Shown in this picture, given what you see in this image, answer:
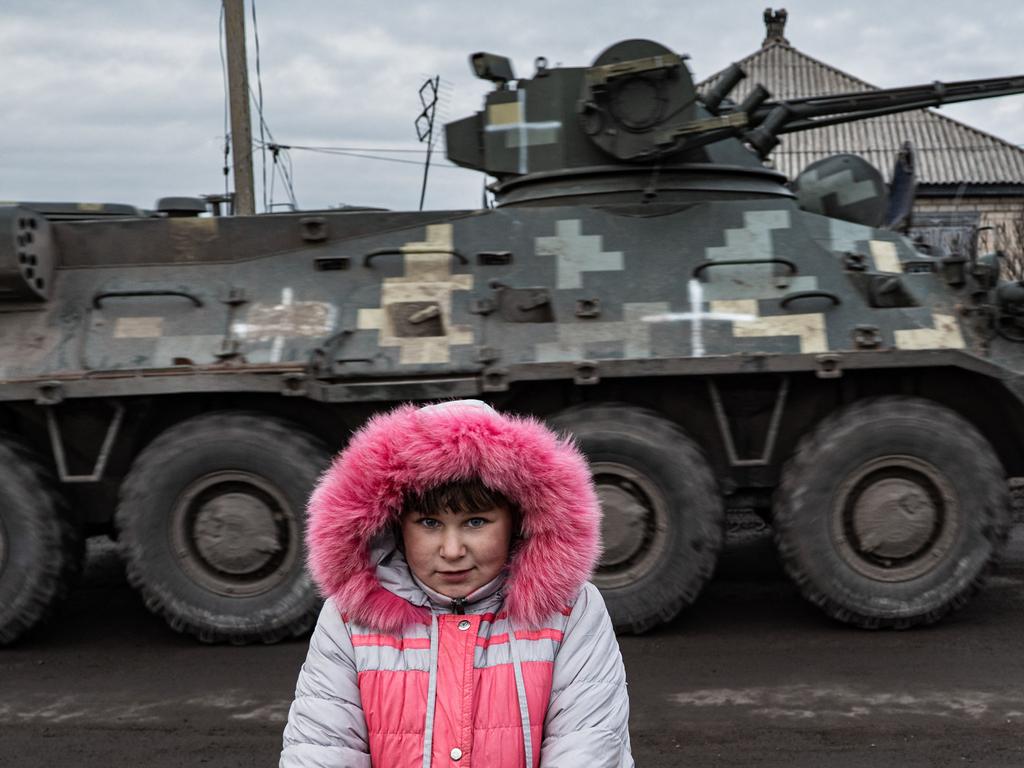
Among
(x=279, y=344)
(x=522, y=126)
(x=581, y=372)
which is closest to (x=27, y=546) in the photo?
(x=279, y=344)

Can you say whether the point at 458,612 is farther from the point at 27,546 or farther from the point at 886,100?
the point at 886,100

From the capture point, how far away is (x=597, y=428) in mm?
5789

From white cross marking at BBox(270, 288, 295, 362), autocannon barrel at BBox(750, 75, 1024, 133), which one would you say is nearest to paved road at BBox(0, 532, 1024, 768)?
white cross marking at BBox(270, 288, 295, 362)

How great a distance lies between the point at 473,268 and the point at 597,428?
1096 millimetres

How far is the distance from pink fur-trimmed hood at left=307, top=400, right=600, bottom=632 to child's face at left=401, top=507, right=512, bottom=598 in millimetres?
51

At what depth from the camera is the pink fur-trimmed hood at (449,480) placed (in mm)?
2367

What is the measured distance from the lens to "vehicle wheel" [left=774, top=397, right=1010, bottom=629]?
577 cm

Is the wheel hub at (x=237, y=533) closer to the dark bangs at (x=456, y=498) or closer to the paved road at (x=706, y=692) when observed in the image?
the paved road at (x=706, y=692)

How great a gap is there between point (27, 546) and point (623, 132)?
363 cm

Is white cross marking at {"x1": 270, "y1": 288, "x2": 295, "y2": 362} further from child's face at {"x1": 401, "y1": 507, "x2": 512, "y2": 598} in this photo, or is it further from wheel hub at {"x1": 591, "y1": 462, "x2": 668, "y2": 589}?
child's face at {"x1": 401, "y1": 507, "x2": 512, "y2": 598}

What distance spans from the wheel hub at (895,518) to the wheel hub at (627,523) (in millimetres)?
854

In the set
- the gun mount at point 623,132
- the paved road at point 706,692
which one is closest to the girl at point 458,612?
the paved road at point 706,692

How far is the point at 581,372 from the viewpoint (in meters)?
5.75

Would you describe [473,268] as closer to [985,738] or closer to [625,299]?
[625,299]
